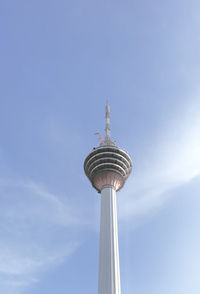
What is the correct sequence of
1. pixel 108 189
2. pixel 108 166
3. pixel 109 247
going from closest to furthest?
pixel 109 247, pixel 108 189, pixel 108 166

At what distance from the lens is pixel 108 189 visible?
68500mm

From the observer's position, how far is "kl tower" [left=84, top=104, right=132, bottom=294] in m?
55.6

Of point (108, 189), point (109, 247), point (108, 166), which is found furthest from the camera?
point (108, 166)

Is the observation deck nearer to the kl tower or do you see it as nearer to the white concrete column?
the kl tower

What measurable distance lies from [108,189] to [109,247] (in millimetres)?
13852

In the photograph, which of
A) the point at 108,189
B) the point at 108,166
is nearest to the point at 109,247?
the point at 108,189

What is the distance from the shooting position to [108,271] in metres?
55.8

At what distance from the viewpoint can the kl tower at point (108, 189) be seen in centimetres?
5562

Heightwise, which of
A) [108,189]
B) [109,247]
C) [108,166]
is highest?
[108,166]

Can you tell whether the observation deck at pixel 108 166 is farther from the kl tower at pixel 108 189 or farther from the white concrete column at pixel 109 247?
the white concrete column at pixel 109 247

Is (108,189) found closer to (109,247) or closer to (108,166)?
(108,166)

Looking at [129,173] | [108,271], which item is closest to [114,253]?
[108,271]

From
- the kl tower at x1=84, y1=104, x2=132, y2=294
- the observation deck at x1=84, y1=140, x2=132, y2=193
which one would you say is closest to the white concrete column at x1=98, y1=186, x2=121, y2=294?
the kl tower at x1=84, y1=104, x2=132, y2=294

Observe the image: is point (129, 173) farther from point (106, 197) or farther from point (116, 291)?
point (116, 291)
